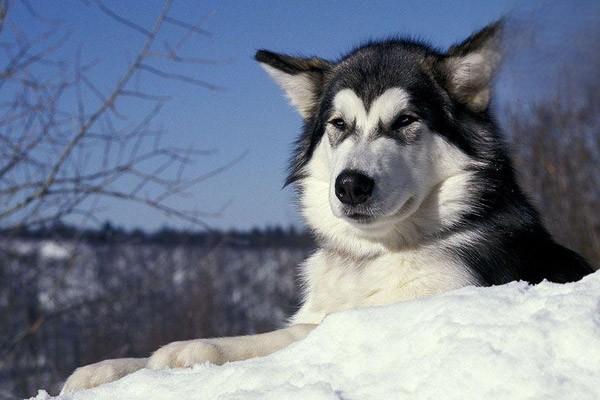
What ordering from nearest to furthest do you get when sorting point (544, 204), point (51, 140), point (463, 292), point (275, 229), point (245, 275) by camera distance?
point (463, 292) < point (51, 140) < point (544, 204) < point (275, 229) < point (245, 275)

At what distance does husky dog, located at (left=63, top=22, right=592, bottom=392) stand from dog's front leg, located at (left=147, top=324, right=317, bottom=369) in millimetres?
112

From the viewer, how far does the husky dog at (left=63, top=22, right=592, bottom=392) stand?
398cm

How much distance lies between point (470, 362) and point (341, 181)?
Result: 77.9 inches

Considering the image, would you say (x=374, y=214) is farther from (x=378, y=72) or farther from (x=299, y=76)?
(x=299, y=76)

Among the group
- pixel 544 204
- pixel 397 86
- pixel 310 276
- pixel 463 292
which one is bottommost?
pixel 544 204

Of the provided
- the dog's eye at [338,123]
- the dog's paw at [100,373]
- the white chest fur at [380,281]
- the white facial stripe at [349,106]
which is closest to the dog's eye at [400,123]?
the white facial stripe at [349,106]

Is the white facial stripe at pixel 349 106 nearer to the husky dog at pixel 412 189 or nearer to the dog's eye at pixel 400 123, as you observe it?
the husky dog at pixel 412 189

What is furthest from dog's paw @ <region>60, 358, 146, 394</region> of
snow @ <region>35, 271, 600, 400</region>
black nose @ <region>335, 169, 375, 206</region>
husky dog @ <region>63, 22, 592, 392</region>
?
black nose @ <region>335, 169, 375, 206</region>

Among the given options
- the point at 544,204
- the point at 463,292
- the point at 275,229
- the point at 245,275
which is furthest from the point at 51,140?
the point at 245,275

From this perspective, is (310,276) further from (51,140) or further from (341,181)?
(51,140)

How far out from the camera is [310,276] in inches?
179

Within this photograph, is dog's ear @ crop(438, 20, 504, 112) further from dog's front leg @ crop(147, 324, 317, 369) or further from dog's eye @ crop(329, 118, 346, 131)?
dog's front leg @ crop(147, 324, 317, 369)

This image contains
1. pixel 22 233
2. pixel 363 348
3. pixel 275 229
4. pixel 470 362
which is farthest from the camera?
pixel 275 229

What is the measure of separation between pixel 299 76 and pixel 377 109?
2.83 ft
